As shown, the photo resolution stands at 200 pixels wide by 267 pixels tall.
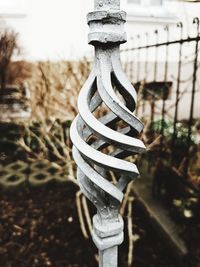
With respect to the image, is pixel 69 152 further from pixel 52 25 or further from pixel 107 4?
pixel 52 25

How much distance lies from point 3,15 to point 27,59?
99 centimetres

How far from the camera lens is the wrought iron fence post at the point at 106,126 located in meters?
0.86

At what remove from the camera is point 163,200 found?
3301mm

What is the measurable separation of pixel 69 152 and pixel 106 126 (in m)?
3.13

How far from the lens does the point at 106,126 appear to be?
925mm

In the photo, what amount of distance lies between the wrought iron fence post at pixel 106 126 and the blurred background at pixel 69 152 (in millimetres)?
1687

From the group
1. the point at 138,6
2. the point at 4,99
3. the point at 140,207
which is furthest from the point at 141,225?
the point at 138,6

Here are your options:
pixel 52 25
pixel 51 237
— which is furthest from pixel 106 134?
pixel 52 25

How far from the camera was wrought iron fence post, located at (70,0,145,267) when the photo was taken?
864 mm

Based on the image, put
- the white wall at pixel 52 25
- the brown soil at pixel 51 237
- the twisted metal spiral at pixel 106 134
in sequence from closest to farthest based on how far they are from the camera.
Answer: the twisted metal spiral at pixel 106 134 → the brown soil at pixel 51 237 → the white wall at pixel 52 25

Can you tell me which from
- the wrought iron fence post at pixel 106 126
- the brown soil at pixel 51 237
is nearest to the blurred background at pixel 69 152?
the brown soil at pixel 51 237

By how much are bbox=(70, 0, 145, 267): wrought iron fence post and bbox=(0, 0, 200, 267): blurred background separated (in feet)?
5.53

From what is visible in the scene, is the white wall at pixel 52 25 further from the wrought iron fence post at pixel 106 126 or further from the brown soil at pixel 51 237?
the wrought iron fence post at pixel 106 126

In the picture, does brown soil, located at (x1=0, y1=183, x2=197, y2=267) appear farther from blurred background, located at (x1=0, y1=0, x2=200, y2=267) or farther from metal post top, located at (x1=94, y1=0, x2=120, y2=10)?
metal post top, located at (x1=94, y1=0, x2=120, y2=10)
